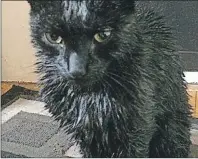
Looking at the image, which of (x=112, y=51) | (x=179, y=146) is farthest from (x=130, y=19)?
(x=179, y=146)

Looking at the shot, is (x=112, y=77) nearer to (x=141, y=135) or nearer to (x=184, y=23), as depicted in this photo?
(x=141, y=135)

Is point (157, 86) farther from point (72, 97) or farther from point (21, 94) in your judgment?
point (21, 94)

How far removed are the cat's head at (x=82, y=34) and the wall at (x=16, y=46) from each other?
0.45ft

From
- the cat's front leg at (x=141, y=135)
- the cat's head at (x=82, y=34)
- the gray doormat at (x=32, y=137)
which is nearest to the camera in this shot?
the cat's head at (x=82, y=34)

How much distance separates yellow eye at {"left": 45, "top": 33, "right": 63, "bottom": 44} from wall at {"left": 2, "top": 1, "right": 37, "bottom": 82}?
15cm

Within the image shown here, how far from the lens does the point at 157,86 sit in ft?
3.05

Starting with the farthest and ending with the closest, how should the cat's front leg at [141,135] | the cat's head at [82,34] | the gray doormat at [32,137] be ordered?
the gray doormat at [32,137]
the cat's front leg at [141,135]
the cat's head at [82,34]

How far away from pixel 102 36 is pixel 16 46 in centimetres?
30

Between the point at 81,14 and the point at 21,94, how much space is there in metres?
0.40

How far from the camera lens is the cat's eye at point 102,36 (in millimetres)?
773

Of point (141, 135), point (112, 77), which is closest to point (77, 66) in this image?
point (112, 77)

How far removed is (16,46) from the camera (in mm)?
1011

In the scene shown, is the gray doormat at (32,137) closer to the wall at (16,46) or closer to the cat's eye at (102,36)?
the wall at (16,46)

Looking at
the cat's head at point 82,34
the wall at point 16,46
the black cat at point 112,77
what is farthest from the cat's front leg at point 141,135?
the wall at point 16,46
